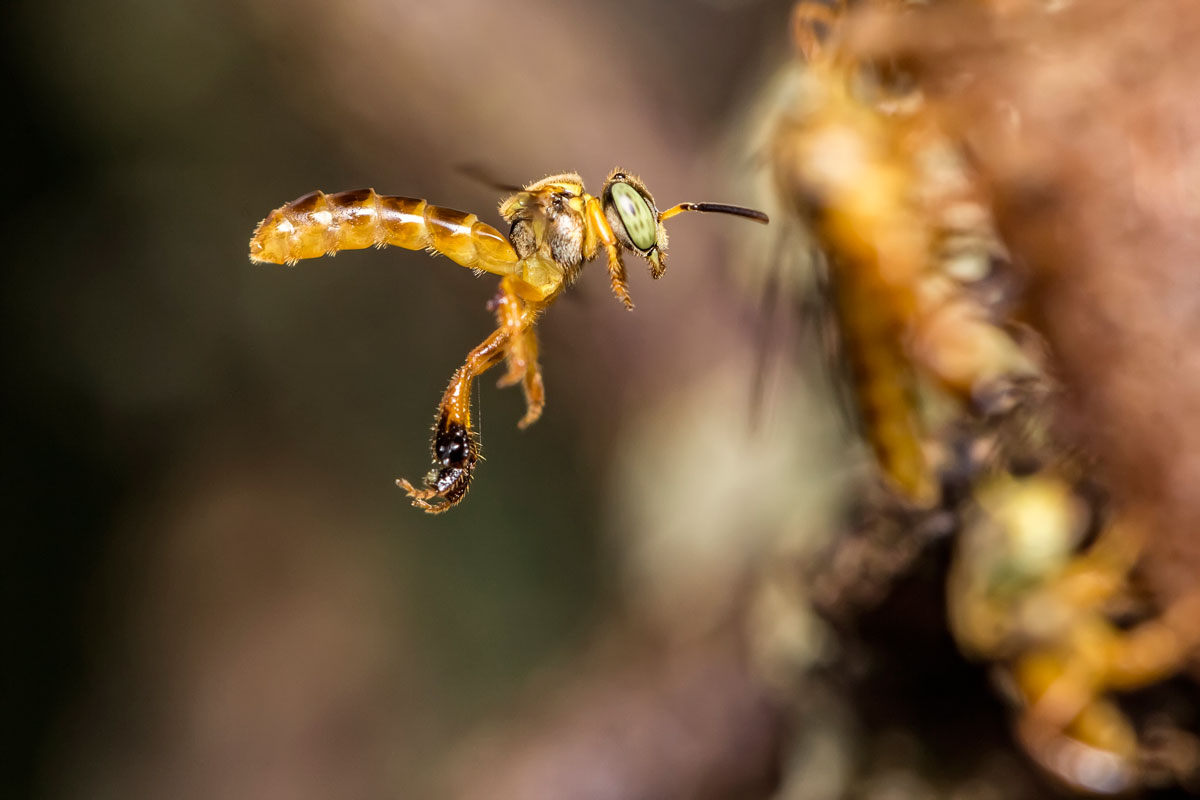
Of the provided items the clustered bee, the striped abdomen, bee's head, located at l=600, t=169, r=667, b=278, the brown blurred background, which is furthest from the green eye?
the brown blurred background

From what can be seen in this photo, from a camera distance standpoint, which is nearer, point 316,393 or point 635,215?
point 635,215

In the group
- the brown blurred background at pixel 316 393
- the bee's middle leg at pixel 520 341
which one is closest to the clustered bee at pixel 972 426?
the brown blurred background at pixel 316 393

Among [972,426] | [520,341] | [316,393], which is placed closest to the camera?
[520,341]

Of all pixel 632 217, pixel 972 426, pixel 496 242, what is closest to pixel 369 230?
pixel 496 242

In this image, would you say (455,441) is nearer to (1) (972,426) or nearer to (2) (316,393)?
(1) (972,426)

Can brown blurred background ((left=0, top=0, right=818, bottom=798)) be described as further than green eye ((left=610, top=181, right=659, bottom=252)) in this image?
Yes

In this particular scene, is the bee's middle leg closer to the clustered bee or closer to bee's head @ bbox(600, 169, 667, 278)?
bee's head @ bbox(600, 169, 667, 278)

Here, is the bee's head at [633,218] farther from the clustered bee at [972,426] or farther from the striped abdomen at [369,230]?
the clustered bee at [972,426]
